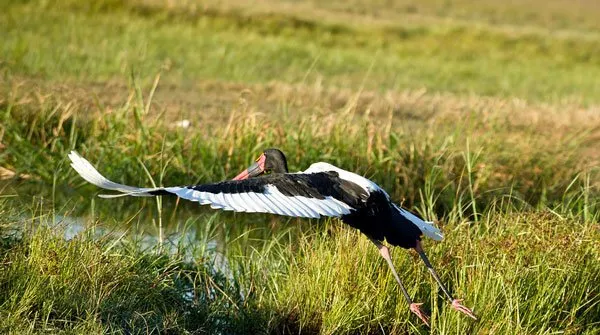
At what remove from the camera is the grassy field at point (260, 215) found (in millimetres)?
5410

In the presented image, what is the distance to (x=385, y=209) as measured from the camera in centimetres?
545

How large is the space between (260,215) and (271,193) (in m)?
3.36

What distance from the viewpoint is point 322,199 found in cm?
512

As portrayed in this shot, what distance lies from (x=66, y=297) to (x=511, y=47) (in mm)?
18204

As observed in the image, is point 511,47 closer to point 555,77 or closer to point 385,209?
point 555,77

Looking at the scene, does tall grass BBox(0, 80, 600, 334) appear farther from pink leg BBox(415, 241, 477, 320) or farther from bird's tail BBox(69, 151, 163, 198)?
bird's tail BBox(69, 151, 163, 198)

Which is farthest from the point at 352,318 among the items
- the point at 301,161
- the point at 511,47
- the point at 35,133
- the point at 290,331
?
the point at 511,47

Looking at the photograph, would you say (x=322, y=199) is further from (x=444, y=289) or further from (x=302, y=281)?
(x=444, y=289)

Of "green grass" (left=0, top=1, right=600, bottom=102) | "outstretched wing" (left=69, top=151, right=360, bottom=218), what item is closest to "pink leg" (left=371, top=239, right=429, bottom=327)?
"outstretched wing" (left=69, top=151, right=360, bottom=218)

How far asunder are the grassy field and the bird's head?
337 millimetres

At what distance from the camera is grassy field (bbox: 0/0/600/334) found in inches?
213

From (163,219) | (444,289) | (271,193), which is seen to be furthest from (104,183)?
(163,219)

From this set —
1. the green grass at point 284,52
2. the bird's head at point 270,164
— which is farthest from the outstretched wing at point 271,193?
the green grass at point 284,52

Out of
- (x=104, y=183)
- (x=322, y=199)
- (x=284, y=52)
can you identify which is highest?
(x=104, y=183)
